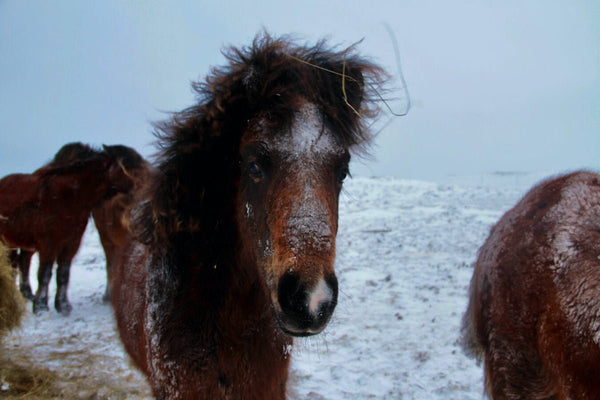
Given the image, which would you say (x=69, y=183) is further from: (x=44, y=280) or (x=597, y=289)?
(x=597, y=289)

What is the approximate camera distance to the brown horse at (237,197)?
1.75 metres

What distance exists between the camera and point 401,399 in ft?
11.9

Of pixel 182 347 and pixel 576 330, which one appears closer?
pixel 182 347

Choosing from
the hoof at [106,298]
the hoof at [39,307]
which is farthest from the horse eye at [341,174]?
the hoof at [39,307]

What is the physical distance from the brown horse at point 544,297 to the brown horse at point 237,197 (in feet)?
5.21

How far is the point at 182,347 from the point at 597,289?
2292mm

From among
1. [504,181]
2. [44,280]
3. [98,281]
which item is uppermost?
[44,280]

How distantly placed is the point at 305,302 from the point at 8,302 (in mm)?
4085

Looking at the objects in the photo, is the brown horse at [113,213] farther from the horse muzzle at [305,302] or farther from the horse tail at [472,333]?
the horse muzzle at [305,302]

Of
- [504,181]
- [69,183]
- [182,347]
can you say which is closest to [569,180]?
[182,347]

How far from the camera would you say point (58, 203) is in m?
6.56

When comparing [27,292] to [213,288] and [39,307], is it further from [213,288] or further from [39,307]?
[213,288]

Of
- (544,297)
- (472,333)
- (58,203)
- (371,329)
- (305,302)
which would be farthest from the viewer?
(58,203)

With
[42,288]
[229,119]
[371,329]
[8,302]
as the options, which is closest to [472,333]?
[371,329]
